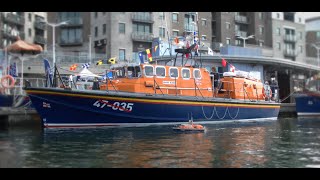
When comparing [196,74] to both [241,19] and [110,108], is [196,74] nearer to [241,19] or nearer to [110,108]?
[110,108]

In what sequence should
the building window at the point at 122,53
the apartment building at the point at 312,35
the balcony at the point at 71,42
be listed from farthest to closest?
the apartment building at the point at 312,35 → the balcony at the point at 71,42 → the building window at the point at 122,53

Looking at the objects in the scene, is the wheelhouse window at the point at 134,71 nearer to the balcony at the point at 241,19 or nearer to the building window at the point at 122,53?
the building window at the point at 122,53

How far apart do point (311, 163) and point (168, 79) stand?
1185 cm

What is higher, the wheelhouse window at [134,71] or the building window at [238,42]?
the building window at [238,42]

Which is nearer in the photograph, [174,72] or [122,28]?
[174,72]

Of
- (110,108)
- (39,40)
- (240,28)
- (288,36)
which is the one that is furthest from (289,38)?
(110,108)

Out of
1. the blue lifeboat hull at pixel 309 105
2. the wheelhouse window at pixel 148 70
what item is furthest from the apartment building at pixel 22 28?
the wheelhouse window at pixel 148 70

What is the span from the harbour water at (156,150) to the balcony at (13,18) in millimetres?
45845

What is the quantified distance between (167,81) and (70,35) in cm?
4289

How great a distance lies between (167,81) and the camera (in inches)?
829

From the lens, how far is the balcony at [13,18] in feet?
190

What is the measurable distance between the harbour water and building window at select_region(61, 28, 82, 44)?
4417cm

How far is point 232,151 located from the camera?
39.9 ft

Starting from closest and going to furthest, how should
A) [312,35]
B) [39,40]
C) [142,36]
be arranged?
[142,36] → [39,40] → [312,35]
